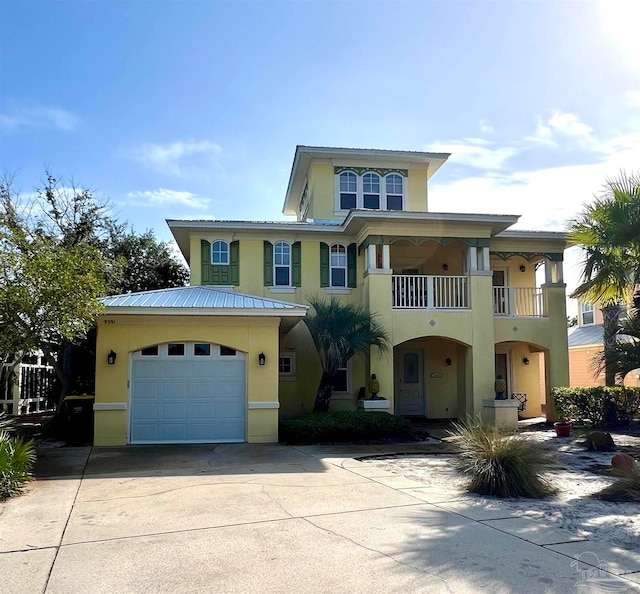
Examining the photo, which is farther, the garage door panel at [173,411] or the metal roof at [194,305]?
the garage door panel at [173,411]

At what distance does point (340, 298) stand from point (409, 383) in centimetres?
446

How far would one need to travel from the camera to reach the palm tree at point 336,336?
16625 mm

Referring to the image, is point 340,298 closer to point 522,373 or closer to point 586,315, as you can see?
point 522,373

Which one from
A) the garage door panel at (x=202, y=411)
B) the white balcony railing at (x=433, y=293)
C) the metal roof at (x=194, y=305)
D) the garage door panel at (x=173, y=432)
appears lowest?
the garage door panel at (x=173, y=432)

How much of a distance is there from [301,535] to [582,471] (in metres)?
6.73

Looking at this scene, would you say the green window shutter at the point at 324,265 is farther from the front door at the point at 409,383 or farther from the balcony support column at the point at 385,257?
the front door at the point at 409,383

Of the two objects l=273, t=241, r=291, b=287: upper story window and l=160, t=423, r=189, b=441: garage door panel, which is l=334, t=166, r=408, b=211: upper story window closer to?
l=273, t=241, r=291, b=287: upper story window

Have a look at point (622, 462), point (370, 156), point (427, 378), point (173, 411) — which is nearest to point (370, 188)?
point (370, 156)

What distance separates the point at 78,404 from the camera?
50.9ft

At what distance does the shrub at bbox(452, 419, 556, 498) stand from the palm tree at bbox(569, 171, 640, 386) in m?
5.00

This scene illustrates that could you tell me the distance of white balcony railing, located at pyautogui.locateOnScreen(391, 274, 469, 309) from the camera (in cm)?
1853

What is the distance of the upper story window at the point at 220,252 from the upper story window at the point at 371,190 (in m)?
4.94

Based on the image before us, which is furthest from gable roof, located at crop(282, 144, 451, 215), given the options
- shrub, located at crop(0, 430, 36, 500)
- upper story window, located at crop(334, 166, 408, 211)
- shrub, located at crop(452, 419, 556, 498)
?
shrub, located at crop(0, 430, 36, 500)

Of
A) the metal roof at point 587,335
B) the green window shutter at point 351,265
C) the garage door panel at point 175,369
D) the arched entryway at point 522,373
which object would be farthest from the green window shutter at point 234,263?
the metal roof at point 587,335
